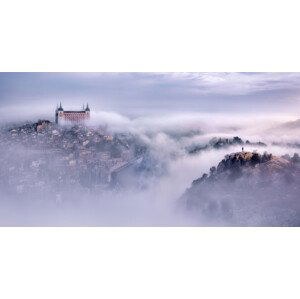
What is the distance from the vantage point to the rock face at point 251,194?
4.46 metres

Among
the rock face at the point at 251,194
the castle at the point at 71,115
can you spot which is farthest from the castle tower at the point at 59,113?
the rock face at the point at 251,194

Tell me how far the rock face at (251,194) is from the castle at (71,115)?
125 cm

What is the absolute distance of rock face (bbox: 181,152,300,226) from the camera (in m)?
4.46

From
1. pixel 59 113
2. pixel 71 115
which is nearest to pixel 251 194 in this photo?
pixel 71 115

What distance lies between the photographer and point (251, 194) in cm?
446

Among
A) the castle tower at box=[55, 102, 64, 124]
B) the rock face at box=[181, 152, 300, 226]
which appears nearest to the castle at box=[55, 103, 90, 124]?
the castle tower at box=[55, 102, 64, 124]

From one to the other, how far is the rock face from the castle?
1.25m

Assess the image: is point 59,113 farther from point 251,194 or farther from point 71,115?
point 251,194

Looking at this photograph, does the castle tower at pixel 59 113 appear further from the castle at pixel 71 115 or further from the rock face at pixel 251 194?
the rock face at pixel 251 194
